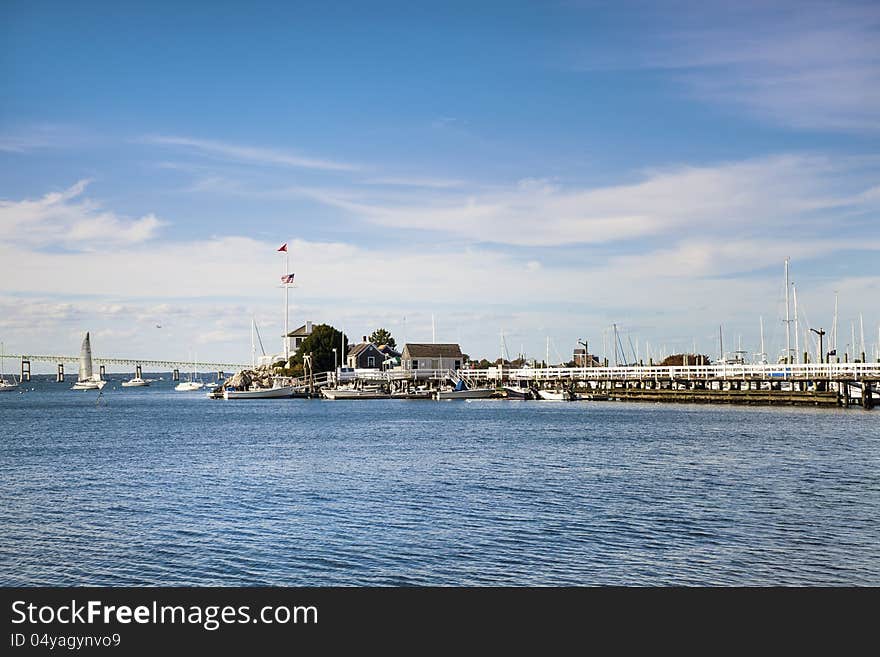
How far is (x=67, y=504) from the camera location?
30.8 m

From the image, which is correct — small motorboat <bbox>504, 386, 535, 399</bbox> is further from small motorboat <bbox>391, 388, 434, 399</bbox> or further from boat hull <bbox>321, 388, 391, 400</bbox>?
boat hull <bbox>321, 388, 391, 400</bbox>

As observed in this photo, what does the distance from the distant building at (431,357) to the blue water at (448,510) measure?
288 ft

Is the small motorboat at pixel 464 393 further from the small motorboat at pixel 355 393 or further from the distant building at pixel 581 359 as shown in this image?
the distant building at pixel 581 359

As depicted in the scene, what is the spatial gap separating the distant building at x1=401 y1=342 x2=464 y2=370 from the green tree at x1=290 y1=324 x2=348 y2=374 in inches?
423

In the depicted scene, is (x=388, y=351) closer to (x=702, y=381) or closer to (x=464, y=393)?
(x=464, y=393)

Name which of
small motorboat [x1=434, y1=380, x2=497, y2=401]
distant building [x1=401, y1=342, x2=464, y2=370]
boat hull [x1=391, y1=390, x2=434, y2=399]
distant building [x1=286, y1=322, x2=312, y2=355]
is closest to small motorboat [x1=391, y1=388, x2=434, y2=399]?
boat hull [x1=391, y1=390, x2=434, y2=399]

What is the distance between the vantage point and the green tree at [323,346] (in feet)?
484

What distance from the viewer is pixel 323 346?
149 m

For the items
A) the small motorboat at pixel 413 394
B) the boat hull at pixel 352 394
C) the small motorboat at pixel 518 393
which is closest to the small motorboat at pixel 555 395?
the small motorboat at pixel 518 393

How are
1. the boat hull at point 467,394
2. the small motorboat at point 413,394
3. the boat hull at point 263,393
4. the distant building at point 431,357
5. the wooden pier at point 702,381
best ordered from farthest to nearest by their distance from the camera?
the distant building at point 431,357 < the boat hull at point 263,393 < the small motorboat at point 413,394 < the boat hull at point 467,394 < the wooden pier at point 702,381

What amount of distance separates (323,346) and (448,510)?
401ft

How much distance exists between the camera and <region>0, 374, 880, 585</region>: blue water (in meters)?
20.9
